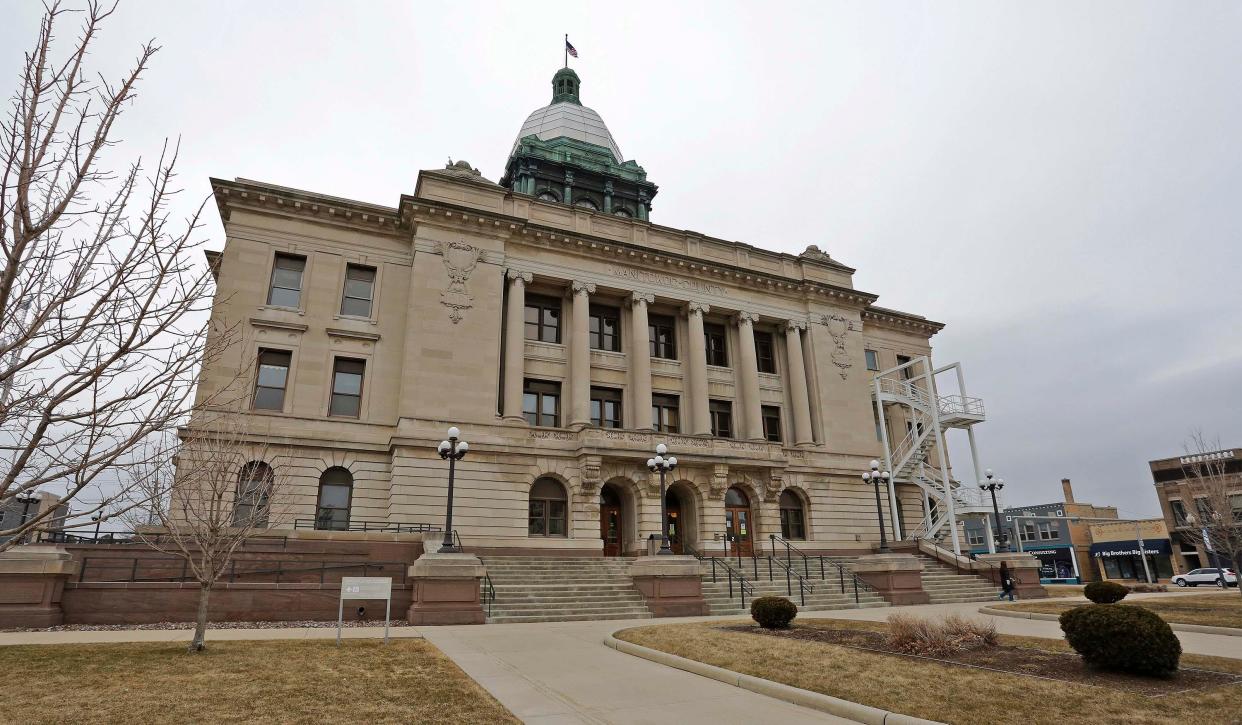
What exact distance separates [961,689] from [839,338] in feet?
113

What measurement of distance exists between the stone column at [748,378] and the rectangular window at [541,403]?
10.9m

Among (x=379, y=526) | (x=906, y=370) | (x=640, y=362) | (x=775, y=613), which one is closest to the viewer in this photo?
(x=775, y=613)

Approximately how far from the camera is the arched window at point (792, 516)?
35375 mm

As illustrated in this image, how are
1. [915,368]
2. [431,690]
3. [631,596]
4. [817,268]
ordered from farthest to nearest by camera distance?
[915,368]
[817,268]
[631,596]
[431,690]

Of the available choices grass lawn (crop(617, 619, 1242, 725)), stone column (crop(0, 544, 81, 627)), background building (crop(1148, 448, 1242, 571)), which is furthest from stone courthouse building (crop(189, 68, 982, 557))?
background building (crop(1148, 448, 1242, 571))

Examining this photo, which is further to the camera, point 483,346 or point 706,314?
point 706,314

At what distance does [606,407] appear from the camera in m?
34.6

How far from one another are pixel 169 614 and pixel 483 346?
16.5 meters

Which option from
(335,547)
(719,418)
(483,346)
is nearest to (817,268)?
(719,418)

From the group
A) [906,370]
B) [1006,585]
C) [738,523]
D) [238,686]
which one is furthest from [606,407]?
[238,686]

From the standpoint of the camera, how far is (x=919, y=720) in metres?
6.74

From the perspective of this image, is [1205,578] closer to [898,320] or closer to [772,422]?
[898,320]

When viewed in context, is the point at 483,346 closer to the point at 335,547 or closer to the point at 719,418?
the point at 335,547

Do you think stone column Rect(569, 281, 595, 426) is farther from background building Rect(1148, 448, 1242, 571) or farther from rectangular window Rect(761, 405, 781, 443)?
background building Rect(1148, 448, 1242, 571)
